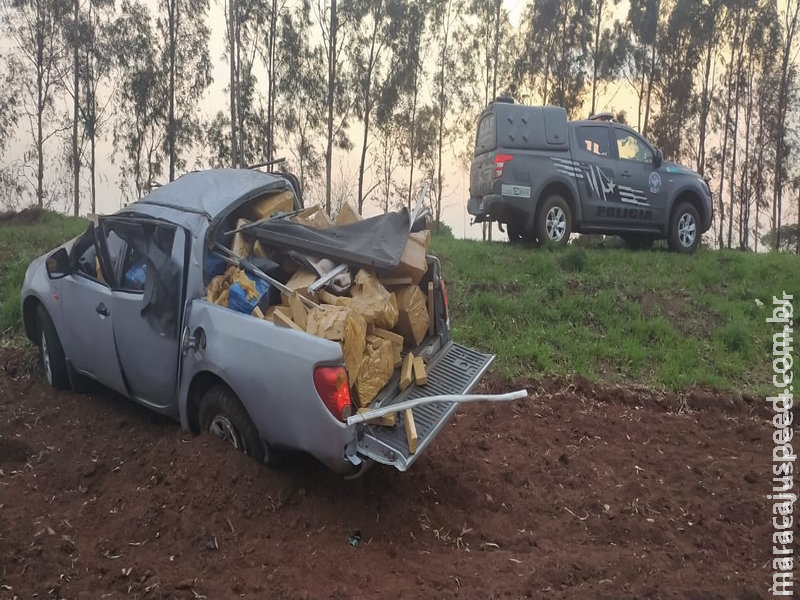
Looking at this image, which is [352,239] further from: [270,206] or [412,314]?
[270,206]

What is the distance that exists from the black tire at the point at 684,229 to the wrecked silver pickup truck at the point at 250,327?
8.67m

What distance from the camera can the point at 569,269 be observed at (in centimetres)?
1009

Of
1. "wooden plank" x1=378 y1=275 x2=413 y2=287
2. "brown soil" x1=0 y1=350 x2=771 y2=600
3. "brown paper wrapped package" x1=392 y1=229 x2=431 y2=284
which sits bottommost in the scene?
"brown soil" x1=0 y1=350 x2=771 y2=600

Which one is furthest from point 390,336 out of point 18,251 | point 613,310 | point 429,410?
point 18,251

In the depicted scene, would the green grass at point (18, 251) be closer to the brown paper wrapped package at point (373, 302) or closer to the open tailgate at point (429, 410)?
the brown paper wrapped package at point (373, 302)

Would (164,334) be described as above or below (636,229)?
below

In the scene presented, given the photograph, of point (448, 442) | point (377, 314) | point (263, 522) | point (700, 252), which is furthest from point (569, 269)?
point (263, 522)

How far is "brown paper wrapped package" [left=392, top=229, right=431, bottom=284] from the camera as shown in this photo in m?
4.34

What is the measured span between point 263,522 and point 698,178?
37.2ft

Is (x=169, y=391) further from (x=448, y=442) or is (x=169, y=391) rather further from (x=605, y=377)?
(x=605, y=377)

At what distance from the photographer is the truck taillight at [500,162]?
10828 mm

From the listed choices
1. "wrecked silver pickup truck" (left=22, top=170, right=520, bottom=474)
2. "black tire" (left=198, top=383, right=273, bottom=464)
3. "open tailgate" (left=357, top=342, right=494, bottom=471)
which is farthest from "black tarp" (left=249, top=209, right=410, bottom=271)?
"black tire" (left=198, top=383, right=273, bottom=464)

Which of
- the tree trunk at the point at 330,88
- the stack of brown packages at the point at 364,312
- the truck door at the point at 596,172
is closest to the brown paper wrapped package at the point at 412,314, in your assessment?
the stack of brown packages at the point at 364,312

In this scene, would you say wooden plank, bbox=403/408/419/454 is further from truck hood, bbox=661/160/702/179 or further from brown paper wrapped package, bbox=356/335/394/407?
truck hood, bbox=661/160/702/179
